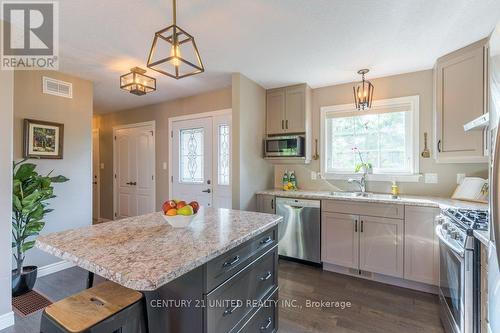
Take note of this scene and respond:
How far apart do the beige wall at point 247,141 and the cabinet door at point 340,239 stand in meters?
0.99

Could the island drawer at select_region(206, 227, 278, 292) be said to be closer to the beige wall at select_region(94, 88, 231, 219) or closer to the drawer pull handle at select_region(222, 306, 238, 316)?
the drawer pull handle at select_region(222, 306, 238, 316)

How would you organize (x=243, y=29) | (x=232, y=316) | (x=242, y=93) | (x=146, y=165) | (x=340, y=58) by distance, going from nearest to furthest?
(x=232, y=316) → (x=243, y=29) → (x=340, y=58) → (x=242, y=93) → (x=146, y=165)

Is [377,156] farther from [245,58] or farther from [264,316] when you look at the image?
[264,316]

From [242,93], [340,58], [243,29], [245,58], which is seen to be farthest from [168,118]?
[340,58]

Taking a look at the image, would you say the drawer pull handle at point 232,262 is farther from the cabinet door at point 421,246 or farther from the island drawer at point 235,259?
the cabinet door at point 421,246

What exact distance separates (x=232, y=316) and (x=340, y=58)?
260 cm

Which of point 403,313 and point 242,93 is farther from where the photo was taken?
point 242,93

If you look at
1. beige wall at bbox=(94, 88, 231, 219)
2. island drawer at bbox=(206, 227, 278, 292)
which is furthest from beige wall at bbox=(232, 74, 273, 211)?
island drawer at bbox=(206, 227, 278, 292)

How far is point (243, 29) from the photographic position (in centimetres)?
206

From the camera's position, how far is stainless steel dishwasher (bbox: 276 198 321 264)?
299 centimetres

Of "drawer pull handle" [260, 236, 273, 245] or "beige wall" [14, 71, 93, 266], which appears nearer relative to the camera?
"drawer pull handle" [260, 236, 273, 245]

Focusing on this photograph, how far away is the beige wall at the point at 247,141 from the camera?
3.00 metres

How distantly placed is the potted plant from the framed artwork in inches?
13.4

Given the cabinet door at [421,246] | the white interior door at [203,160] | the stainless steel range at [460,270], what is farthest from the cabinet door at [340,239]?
the white interior door at [203,160]
